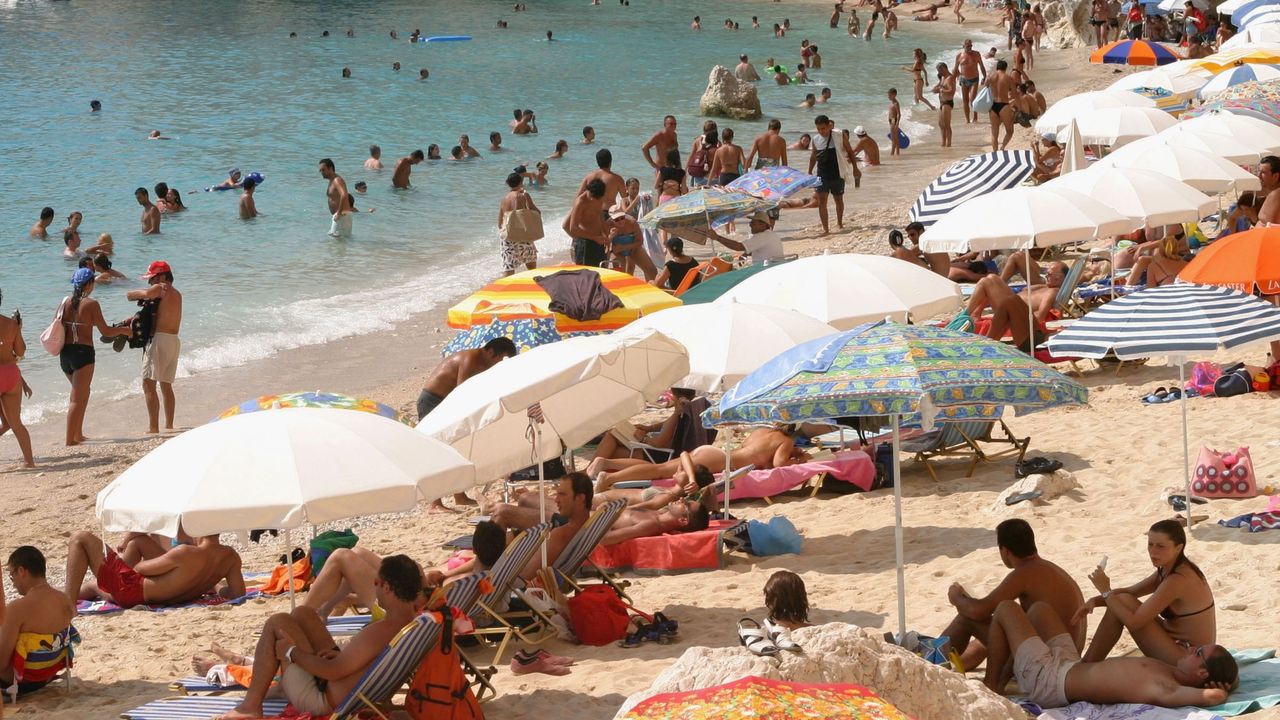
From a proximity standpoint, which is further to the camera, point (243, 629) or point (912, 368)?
point (243, 629)

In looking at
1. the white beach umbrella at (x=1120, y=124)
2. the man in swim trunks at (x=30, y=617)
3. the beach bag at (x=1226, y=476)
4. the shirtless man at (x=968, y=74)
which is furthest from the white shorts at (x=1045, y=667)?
the shirtless man at (x=968, y=74)

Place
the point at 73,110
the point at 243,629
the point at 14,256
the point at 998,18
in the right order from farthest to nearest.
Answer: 1. the point at 998,18
2. the point at 73,110
3. the point at 14,256
4. the point at 243,629

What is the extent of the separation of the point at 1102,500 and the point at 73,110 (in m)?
31.3

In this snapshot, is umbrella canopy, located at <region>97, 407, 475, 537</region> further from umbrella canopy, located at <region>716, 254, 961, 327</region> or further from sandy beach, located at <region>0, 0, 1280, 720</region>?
umbrella canopy, located at <region>716, 254, 961, 327</region>

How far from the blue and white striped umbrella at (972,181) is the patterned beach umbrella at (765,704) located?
10239 millimetres

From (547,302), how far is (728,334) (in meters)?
2.68

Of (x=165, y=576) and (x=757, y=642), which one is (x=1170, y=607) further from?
(x=165, y=576)

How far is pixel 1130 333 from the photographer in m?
6.45

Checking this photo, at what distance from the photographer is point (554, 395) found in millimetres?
7555

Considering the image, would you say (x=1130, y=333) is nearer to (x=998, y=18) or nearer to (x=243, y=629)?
(x=243, y=629)

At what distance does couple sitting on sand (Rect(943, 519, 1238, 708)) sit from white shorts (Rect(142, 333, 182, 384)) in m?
7.96

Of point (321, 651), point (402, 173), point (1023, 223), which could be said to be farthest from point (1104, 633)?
point (402, 173)

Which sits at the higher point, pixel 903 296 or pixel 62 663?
pixel 903 296

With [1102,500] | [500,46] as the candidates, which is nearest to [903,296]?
[1102,500]
